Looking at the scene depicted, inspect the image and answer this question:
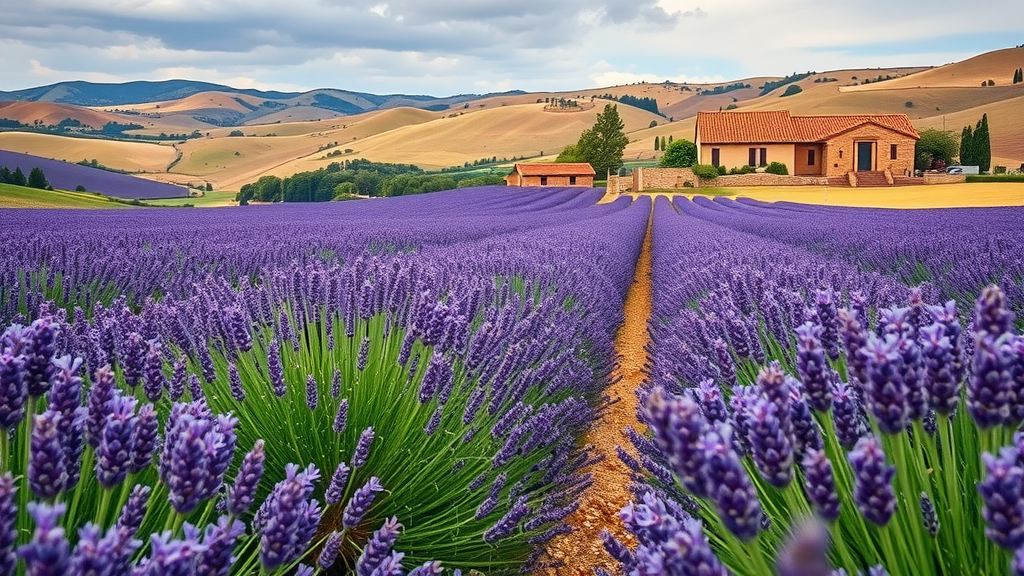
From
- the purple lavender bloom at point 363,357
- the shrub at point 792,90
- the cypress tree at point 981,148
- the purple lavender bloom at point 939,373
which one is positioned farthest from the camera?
the shrub at point 792,90

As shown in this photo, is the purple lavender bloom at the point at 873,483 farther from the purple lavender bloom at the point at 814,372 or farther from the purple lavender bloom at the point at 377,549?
the purple lavender bloom at the point at 377,549

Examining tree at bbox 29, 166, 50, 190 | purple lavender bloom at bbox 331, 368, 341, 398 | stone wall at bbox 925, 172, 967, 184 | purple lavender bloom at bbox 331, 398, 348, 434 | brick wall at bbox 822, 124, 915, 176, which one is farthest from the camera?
brick wall at bbox 822, 124, 915, 176

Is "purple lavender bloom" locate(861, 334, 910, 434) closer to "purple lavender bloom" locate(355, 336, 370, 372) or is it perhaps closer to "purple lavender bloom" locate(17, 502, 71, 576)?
"purple lavender bloom" locate(17, 502, 71, 576)

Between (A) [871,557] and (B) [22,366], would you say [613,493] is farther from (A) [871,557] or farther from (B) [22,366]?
(B) [22,366]

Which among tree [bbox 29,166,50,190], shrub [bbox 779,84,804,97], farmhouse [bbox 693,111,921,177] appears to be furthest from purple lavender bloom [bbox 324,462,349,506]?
shrub [bbox 779,84,804,97]

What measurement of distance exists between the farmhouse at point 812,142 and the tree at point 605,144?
19.9 feet

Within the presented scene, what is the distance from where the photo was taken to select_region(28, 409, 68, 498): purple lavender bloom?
790mm

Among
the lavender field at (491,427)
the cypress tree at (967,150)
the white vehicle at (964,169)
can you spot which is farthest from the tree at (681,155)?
the lavender field at (491,427)

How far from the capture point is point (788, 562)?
32cm

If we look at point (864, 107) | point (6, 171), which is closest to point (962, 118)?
point (864, 107)

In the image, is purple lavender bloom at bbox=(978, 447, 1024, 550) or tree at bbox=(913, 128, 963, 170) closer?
purple lavender bloom at bbox=(978, 447, 1024, 550)

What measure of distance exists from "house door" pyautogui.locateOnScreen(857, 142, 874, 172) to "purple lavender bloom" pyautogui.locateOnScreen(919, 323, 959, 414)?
40.9 m

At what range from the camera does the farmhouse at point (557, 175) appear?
4316cm

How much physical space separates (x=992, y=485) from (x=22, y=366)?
1143mm
